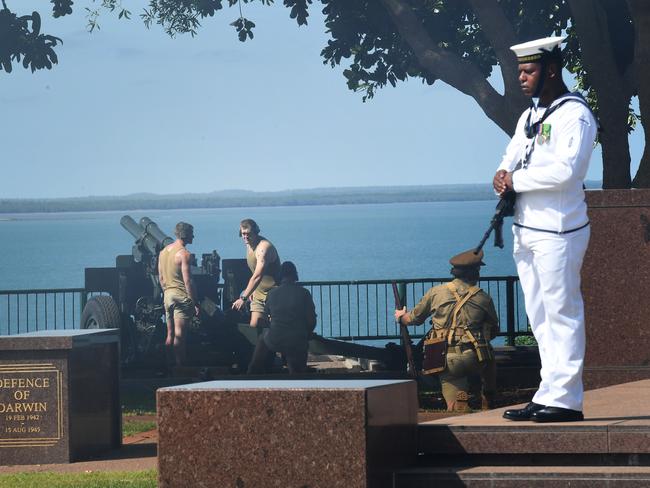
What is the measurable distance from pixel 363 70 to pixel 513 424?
1367 centimetres

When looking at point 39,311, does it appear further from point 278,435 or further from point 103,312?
point 278,435

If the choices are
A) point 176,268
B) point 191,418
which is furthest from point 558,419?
point 176,268

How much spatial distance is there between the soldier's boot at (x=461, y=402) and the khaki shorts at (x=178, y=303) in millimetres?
5738

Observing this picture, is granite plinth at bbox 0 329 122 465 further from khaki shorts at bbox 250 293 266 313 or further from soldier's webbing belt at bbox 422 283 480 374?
khaki shorts at bbox 250 293 266 313

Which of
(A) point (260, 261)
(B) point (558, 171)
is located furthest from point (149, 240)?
(B) point (558, 171)

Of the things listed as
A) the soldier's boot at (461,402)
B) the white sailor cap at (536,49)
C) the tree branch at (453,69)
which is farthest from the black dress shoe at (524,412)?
the tree branch at (453,69)

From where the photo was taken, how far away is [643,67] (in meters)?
14.6

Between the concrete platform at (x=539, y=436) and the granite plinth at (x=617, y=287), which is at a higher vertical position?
the granite plinth at (x=617, y=287)

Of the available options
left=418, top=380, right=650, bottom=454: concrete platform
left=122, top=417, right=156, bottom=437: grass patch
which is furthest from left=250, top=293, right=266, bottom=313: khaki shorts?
left=418, top=380, right=650, bottom=454: concrete platform

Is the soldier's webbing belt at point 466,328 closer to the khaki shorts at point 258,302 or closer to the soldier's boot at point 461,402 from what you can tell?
the soldier's boot at point 461,402

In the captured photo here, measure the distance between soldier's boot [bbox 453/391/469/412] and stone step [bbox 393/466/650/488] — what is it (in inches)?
247

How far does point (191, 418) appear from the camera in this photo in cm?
712

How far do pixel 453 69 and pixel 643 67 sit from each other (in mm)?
2658

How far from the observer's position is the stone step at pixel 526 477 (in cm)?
698
